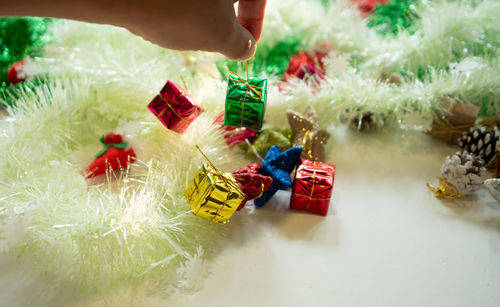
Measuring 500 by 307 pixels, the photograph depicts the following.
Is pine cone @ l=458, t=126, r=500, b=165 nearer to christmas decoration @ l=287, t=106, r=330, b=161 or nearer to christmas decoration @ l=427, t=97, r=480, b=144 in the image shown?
christmas decoration @ l=427, t=97, r=480, b=144

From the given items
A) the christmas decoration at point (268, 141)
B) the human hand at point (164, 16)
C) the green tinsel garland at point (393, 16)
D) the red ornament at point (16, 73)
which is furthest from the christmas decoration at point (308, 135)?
the red ornament at point (16, 73)

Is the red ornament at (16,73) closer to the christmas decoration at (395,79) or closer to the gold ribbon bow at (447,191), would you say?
the christmas decoration at (395,79)

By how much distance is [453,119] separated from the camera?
37.8 inches

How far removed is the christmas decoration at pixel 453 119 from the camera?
3.06ft

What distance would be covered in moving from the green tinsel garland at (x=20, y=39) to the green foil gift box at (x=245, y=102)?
65 centimetres

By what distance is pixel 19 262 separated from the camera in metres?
0.69

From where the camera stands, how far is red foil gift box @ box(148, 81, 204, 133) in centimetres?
84

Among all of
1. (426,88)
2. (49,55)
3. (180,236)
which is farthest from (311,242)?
(49,55)

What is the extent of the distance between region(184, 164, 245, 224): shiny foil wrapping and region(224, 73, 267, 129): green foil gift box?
0.15 metres

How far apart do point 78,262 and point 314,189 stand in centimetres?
43

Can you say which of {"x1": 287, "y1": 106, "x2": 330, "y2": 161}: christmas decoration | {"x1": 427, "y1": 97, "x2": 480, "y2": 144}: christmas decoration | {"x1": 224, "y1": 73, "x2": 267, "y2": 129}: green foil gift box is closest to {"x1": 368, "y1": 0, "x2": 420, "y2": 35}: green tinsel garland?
{"x1": 427, "y1": 97, "x2": 480, "y2": 144}: christmas decoration

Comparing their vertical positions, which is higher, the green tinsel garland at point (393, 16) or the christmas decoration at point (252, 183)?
the green tinsel garland at point (393, 16)

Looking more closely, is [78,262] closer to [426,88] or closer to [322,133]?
[322,133]

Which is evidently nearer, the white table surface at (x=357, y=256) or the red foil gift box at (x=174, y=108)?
the white table surface at (x=357, y=256)
